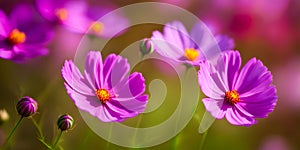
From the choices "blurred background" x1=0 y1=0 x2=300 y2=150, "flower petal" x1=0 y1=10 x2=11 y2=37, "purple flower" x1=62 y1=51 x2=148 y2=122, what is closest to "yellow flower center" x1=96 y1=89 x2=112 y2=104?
"purple flower" x1=62 y1=51 x2=148 y2=122

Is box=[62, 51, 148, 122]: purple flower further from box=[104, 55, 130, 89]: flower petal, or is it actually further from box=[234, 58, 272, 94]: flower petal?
box=[234, 58, 272, 94]: flower petal

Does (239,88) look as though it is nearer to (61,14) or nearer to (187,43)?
(187,43)

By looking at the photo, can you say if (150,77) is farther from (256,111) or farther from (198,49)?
(256,111)

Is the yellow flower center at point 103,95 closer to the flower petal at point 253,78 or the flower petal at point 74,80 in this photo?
the flower petal at point 74,80

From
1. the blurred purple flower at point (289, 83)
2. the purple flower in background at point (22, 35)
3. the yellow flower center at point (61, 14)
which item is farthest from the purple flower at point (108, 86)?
the blurred purple flower at point (289, 83)

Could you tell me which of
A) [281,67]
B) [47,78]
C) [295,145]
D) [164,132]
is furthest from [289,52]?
[164,132]

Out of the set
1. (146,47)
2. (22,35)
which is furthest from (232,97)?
(22,35)
